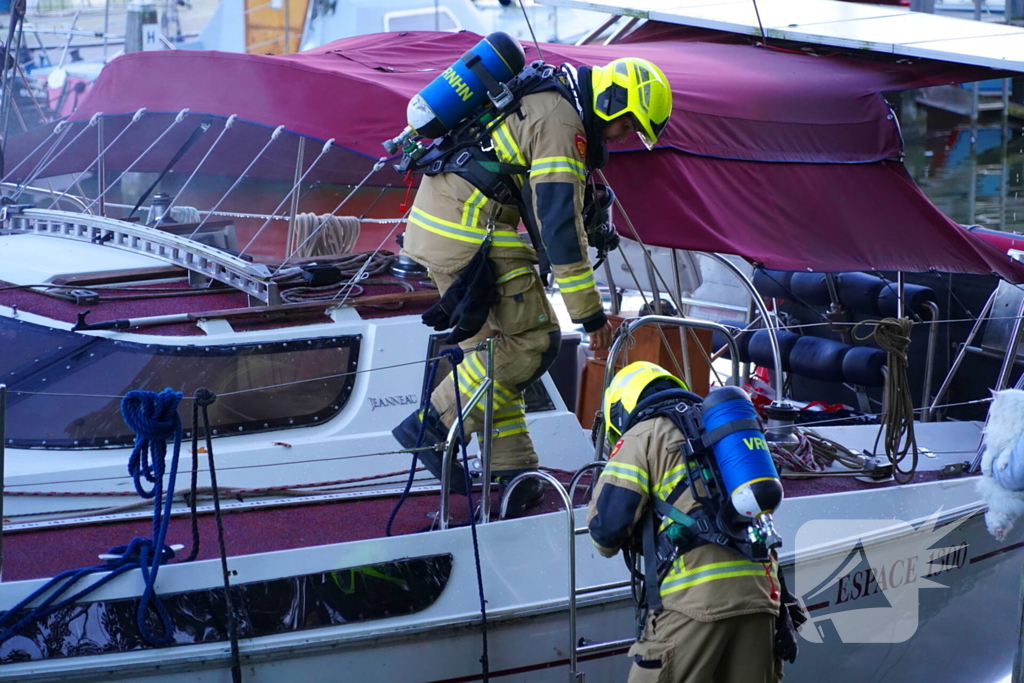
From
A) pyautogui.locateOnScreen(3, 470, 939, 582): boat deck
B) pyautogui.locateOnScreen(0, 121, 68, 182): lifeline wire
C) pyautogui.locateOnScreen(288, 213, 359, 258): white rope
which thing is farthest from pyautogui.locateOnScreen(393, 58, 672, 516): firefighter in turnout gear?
pyautogui.locateOnScreen(0, 121, 68, 182): lifeline wire

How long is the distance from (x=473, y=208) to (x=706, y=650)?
1765 millimetres

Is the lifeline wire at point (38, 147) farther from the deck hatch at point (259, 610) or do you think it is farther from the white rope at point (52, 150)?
the deck hatch at point (259, 610)

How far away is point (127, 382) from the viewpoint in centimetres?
407

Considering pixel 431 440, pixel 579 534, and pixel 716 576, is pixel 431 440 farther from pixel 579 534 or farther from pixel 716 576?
pixel 716 576

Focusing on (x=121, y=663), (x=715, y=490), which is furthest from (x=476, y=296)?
(x=121, y=663)

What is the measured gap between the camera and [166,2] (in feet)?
49.3

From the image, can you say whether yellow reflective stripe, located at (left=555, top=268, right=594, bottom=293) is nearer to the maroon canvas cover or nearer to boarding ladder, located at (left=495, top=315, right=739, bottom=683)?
boarding ladder, located at (left=495, top=315, right=739, bottom=683)

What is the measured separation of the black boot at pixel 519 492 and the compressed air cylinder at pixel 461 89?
4.15ft

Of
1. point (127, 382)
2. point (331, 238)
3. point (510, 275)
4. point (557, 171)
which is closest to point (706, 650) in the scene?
point (510, 275)

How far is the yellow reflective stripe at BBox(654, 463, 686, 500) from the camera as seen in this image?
9.61 ft

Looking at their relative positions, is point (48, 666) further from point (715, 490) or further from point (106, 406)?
point (715, 490)

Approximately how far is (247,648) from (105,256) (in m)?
2.11

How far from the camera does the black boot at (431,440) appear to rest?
13.1 feet

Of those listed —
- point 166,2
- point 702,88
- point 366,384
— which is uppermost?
point 166,2
